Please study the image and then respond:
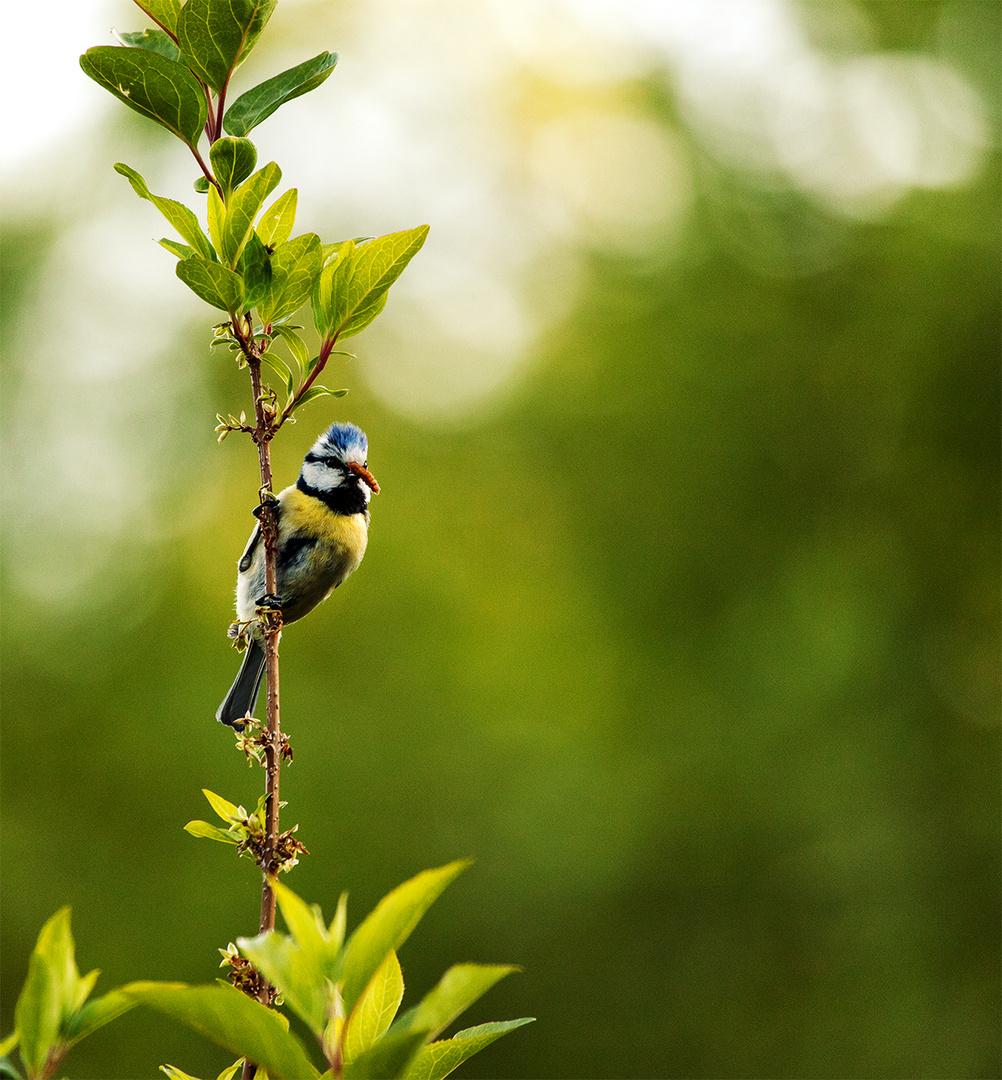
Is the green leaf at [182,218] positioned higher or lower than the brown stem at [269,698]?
higher

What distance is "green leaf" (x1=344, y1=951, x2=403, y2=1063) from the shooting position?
112 centimetres

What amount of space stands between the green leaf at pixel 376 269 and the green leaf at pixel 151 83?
280 mm

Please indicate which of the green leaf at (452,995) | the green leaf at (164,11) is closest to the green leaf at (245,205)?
the green leaf at (164,11)

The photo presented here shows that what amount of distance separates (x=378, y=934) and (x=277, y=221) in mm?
984

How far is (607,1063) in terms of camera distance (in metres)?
7.99

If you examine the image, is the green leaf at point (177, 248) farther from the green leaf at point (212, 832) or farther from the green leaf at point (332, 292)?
the green leaf at point (212, 832)

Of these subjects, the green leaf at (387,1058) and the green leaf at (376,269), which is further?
the green leaf at (376,269)

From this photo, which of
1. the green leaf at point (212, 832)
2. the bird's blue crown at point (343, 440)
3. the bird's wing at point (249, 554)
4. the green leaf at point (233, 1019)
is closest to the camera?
the green leaf at point (233, 1019)

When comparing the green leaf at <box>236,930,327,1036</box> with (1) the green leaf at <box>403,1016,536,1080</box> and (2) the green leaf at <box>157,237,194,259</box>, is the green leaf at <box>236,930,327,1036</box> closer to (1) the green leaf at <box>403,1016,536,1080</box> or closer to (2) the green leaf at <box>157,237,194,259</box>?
(1) the green leaf at <box>403,1016,536,1080</box>

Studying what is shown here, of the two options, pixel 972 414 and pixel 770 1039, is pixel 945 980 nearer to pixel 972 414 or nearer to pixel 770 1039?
pixel 770 1039

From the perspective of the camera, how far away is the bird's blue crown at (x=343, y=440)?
3260mm

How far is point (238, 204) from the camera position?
1318mm

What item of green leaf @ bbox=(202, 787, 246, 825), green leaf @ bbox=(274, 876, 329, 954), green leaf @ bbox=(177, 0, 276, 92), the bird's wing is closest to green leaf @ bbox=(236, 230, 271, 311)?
green leaf @ bbox=(177, 0, 276, 92)

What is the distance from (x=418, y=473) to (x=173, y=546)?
244cm
